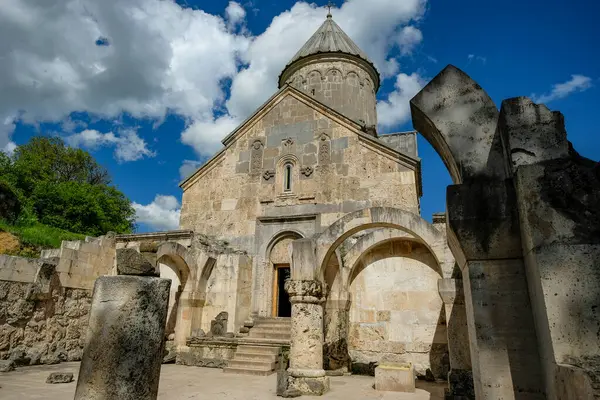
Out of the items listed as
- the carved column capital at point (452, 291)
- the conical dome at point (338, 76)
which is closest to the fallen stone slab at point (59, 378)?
the carved column capital at point (452, 291)

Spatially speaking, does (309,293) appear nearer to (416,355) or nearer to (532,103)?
(416,355)

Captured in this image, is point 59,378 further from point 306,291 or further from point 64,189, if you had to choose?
point 64,189

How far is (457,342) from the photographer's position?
5723mm

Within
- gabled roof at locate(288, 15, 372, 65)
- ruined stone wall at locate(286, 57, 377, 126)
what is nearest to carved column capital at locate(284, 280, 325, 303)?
ruined stone wall at locate(286, 57, 377, 126)

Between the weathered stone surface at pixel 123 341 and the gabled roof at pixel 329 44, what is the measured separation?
15766 millimetres

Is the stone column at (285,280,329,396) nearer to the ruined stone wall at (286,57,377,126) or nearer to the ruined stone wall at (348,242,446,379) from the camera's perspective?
the ruined stone wall at (348,242,446,379)

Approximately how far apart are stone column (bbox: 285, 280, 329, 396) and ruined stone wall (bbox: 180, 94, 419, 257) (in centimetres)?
495

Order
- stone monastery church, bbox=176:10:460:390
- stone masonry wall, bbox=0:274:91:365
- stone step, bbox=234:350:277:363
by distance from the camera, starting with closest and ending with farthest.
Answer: stone masonry wall, bbox=0:274:91:365 < stone monastery church, bbox=176:10:460:390 < stone step, bbox=234:350:277:363

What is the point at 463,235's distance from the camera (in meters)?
2.21

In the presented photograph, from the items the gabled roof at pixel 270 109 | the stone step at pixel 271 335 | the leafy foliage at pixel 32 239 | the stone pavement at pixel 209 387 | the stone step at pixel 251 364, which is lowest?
the stone pavement at pixel 209 387

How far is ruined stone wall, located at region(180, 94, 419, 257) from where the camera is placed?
11344mm

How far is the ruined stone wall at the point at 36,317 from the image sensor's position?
7.88 metres

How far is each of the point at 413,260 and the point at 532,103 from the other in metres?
6.96

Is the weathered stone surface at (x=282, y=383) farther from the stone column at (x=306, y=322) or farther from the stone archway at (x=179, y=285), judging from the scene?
the stone archway at (x=179, y=285)
